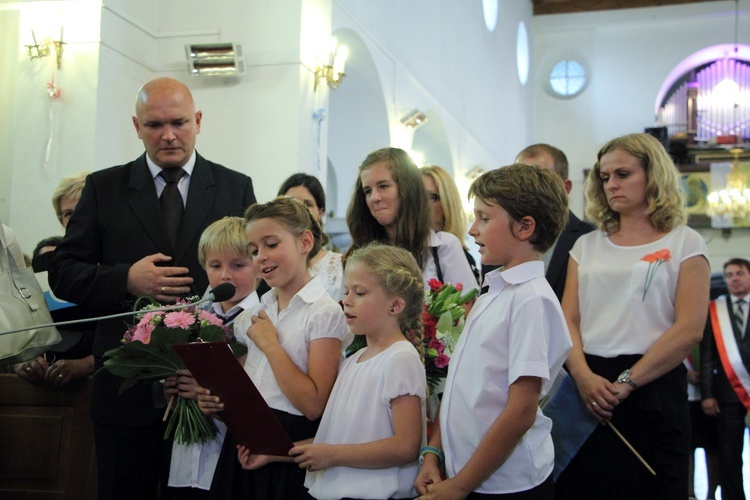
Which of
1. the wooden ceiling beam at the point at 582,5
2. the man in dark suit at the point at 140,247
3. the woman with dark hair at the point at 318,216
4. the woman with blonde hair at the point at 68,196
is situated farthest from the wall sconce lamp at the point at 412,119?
the wooden ceiling beam at the point at 582,5

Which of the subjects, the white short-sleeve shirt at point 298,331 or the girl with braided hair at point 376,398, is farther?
the white short-sleeve shirt at point 298,331

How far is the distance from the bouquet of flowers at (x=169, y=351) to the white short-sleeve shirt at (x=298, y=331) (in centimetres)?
11

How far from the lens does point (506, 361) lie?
6.64ft

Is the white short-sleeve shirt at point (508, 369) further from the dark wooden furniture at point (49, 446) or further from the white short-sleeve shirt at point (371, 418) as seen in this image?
the dark wooden furniture at point (49, 446)

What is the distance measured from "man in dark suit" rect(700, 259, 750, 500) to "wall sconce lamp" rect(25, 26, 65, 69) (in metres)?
4.29

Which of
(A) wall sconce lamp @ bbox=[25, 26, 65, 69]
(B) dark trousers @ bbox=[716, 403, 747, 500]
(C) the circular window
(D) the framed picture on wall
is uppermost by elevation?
(C) the circular window

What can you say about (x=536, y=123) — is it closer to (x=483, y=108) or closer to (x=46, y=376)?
(x=483, y=108)

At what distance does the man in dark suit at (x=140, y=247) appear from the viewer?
251cm

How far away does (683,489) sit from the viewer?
2531mm

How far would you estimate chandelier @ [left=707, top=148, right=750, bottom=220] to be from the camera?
15.8 metres

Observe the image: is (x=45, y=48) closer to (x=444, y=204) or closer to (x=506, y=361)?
(x=444, y=204)

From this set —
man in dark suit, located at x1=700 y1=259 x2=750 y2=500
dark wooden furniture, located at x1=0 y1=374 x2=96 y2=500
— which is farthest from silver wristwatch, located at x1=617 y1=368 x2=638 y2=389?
man in dark suit, located at x1=700 y1=259 x2=750 y2=500

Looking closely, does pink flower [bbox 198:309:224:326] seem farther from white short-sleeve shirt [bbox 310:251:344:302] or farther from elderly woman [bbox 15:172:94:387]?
elderly woman [bbox 15:172:94:387]

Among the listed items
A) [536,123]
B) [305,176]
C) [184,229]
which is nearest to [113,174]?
[184,229]
